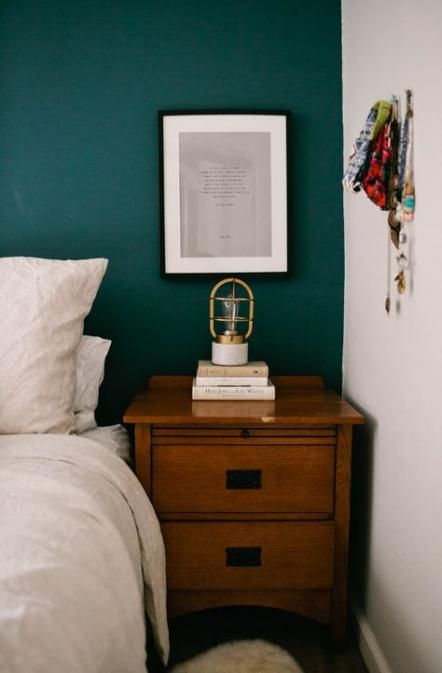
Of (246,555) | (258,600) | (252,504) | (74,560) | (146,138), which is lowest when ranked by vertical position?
(258,600)

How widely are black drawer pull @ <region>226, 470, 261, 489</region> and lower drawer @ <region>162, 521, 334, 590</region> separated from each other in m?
0.11

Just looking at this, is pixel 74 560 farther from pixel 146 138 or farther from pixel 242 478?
pixel 146 138

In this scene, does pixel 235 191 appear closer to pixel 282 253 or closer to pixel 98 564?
pixel 282 253

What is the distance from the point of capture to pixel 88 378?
5.64 ft

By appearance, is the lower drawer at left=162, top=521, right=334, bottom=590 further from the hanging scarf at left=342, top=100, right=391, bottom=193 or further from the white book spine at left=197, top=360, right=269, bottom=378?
the hanging scarf at left=342, top=100, right=391, bottom=193

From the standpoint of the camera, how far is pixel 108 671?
3.11ft

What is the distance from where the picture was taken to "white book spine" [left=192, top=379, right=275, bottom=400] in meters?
1.73

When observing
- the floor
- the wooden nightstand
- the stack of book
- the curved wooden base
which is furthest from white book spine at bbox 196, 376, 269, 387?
the floor

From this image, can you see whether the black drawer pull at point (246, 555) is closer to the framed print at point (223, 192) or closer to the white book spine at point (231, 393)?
the white book spine at point (231, 393)

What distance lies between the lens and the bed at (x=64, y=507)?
0.85 metres

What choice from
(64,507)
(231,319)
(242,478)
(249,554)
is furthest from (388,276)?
(64,507)

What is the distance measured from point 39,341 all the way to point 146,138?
85cm

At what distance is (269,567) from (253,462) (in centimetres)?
31

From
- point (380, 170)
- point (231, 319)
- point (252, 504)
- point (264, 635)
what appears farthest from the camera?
point (231, 319)
